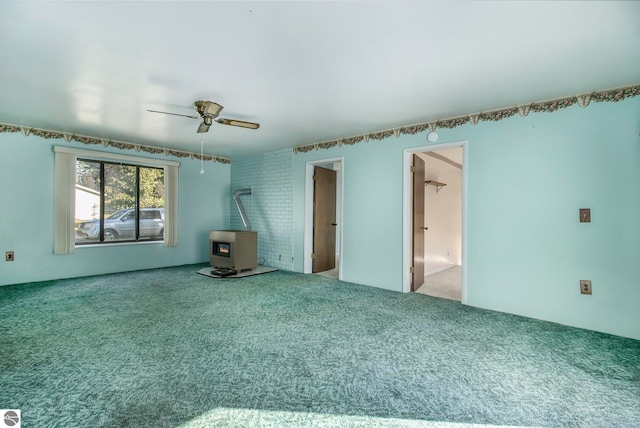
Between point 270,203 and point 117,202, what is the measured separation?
2.72 meters

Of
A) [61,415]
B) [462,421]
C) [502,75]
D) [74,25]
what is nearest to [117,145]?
[74,25]

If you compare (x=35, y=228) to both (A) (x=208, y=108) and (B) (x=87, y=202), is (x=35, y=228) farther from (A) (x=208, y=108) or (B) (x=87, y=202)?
(A) (x=208, y=108)

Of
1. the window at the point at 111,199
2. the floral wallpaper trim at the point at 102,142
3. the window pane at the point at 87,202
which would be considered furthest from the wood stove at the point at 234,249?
the window pane at the point at 87,202

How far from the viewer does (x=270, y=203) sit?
6074mm

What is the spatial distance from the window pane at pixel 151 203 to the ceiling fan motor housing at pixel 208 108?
10.3 feet

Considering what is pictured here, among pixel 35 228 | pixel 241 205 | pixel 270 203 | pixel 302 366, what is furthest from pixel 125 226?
pixel 302 366

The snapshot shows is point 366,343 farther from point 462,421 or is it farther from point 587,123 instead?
point 587,123

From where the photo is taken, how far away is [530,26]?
194 centimetres

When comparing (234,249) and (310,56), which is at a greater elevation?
(310,56)

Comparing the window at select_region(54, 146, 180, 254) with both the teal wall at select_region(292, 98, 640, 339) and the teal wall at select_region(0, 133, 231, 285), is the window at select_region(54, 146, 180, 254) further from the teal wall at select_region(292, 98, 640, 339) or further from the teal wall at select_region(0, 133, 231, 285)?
the teal wall at select_region(292, 98, 640, 339)

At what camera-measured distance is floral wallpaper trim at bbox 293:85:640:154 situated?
2846 millimetres

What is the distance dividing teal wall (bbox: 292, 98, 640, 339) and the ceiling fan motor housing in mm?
2563

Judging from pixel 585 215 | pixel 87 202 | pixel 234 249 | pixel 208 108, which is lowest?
pixel 234 249

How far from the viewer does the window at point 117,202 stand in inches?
199
